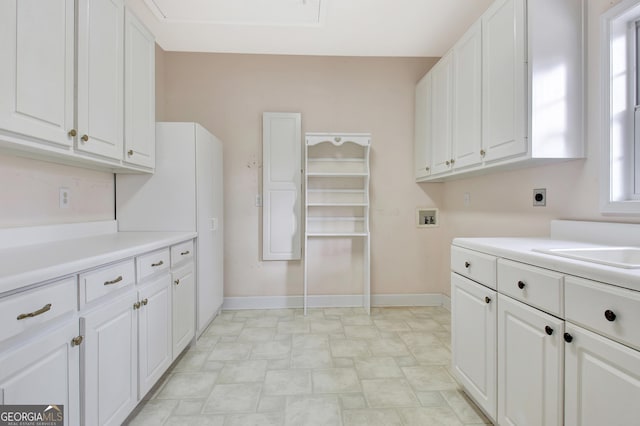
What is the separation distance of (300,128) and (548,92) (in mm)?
2149

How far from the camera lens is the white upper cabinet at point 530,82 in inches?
62.7

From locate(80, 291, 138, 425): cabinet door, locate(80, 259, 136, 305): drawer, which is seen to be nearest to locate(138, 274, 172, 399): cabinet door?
locate(80, 291, 138, 425): cabinet door

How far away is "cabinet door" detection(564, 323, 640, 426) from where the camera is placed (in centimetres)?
84

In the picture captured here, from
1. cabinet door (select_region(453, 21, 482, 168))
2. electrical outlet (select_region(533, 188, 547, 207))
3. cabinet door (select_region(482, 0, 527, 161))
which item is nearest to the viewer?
cabinet door (select_region(482, 0, 527, 161))

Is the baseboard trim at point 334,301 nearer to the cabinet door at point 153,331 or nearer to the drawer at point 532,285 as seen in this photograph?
the cabinet door at point 153,331

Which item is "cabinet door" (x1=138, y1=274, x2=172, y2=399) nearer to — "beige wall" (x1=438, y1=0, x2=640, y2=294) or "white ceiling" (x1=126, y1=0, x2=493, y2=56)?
"white ceiling" (x1=126, y1=0, x2=493, y2=56)

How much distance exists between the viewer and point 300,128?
10.4ft

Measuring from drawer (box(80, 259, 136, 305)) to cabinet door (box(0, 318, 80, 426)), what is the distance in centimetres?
11

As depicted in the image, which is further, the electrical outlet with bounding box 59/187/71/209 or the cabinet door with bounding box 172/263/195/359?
Answer: the cabinet door with bounding box 172/263/195/359

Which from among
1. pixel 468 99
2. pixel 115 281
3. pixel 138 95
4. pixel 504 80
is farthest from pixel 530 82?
pixel 138 95

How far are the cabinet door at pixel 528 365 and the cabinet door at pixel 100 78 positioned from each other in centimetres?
223

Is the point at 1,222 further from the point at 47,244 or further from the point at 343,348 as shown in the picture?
the point at 343,348

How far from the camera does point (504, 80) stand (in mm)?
1801

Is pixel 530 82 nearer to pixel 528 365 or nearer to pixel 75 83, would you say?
pixel 528 365
